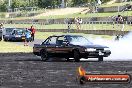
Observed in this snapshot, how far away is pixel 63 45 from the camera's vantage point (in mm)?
26938

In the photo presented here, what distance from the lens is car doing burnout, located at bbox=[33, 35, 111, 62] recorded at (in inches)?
1019

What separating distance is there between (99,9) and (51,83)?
73.5m

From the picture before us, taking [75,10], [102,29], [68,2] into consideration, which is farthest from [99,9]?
[68,2]

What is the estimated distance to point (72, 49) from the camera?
26.4 m

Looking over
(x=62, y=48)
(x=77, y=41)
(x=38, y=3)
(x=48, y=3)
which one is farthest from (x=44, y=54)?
(x=38, y=3)

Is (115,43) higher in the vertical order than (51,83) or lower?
lower

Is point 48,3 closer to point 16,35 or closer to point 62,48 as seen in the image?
point 16,35

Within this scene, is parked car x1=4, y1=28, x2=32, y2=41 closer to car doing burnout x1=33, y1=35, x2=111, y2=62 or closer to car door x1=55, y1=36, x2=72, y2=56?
car doing burnout x1=33, y1=35, x2=111, y2=62

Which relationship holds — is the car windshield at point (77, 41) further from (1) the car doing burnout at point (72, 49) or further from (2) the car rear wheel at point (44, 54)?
(2) the car rear wheel at point (44, 54)

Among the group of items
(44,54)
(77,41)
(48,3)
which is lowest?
(48,3)

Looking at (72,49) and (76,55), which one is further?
(72,49)

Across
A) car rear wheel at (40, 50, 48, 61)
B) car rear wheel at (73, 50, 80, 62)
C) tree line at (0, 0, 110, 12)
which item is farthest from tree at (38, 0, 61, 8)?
car rear wheel at (73, 50, 80, 62)

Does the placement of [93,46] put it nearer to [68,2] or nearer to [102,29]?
[102,29]

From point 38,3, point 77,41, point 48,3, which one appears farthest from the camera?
point 38,3
